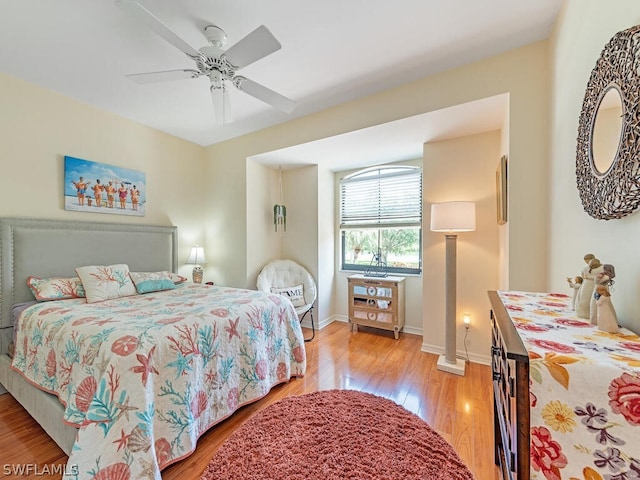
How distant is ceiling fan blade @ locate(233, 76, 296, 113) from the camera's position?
1.84 meters

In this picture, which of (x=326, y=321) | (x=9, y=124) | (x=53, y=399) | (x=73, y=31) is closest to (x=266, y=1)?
(x=73, y=31)

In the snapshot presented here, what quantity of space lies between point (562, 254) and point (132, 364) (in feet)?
8.02

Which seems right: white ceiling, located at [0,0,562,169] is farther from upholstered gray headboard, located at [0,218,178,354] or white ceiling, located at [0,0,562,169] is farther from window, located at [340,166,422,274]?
Result: upholstered gray headboard, located at [0,218,178,354]

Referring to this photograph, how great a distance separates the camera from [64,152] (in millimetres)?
2562

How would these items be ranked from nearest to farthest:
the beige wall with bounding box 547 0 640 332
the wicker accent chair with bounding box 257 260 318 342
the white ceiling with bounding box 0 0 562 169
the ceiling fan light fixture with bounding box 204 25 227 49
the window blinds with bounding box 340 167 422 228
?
the beige wall with bounding box 547 0 640 332
the white ceiling with bounding box 0 0 562 169
the ceiling fan light fixture with bounding box 204 25 227 49
the wicker accent chair with bounding box 257 260 318 342
the window blinds with bounding box 340 167 422 228

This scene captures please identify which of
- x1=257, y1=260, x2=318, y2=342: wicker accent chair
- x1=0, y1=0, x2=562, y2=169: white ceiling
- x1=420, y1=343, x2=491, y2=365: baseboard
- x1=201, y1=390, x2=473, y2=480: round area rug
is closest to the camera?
x1=201, y1=390, x2=473, y2=480: round area rug

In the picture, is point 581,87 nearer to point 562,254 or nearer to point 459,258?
point 562,254

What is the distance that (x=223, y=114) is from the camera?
2.15 metres

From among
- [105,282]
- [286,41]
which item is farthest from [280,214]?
[286,41]

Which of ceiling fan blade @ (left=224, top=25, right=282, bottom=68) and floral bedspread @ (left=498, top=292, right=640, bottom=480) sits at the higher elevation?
ceiling fan blade @ (left=224, top=25, right=282, bottom=68)

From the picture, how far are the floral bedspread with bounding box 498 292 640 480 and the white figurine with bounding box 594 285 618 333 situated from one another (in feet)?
0.18

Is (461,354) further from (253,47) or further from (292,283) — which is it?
(253,47)

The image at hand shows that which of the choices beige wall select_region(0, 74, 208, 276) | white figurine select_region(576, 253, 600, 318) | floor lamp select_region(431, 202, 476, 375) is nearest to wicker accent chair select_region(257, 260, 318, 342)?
beige wall select_region(0, 74, 208, 276)

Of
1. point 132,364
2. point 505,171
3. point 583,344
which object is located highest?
point 505,171
